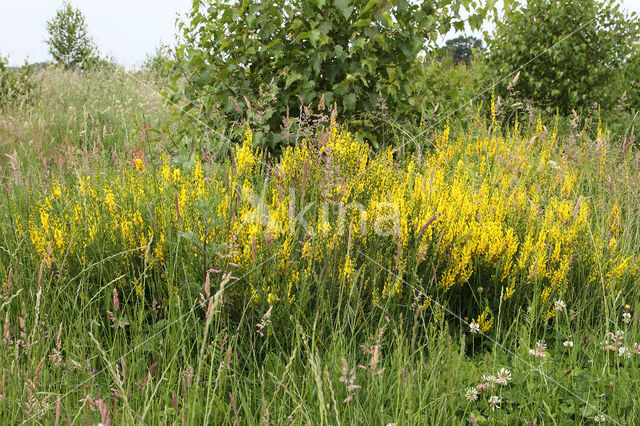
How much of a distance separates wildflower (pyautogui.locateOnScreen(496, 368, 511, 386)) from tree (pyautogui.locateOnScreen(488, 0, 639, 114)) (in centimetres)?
502

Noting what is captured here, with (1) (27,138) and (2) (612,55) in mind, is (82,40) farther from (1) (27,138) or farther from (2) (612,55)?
(2) (612,55)

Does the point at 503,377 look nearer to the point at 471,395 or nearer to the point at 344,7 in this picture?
the point at 471,395

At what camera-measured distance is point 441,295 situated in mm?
2324

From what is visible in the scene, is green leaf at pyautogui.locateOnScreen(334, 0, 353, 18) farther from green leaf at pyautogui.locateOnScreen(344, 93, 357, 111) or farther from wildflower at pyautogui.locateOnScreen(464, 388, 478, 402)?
wildflower at pyautogui.locateOnScreen(464, 388, 478, 402)

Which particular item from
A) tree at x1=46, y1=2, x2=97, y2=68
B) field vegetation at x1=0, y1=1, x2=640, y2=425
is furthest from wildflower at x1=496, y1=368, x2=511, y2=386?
tree at x1=46, y1=2, x2=97, y2=68

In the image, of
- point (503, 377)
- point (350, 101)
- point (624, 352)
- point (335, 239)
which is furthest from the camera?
point (350, 101)

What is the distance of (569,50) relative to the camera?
6000 mm

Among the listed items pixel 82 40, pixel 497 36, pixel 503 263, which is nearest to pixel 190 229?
pixel 503 263

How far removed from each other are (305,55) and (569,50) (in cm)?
383

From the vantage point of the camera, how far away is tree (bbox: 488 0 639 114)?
6023 millimetres

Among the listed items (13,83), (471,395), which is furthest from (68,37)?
(471,395)

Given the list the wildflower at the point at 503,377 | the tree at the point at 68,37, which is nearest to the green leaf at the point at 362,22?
the wildflower at the point at 503,377

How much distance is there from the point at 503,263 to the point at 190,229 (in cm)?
141

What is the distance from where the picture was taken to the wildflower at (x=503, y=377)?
1680 mm
